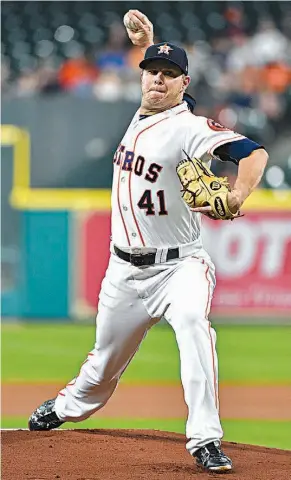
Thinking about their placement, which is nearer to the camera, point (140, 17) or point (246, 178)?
point (246, 178)

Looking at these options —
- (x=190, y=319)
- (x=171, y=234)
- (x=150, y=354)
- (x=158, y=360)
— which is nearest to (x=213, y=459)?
(x=190, y=319)

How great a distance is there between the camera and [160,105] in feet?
16.6

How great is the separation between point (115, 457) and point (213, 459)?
0.56 m

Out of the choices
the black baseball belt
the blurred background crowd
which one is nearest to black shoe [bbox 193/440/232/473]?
the black baseball belt

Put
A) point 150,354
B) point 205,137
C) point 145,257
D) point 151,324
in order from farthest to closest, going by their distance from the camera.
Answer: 1. point 150,354
2. point 151,324
3. point 145,257
4. point 205,137

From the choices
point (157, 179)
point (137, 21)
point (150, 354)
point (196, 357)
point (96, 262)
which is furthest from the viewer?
point (96, 262)

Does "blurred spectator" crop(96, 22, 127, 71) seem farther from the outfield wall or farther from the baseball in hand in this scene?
the baseball in hand

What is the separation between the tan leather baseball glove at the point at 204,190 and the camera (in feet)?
15.0

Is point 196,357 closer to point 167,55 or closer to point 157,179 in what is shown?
point 157,179

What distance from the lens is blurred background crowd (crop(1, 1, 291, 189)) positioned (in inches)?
539

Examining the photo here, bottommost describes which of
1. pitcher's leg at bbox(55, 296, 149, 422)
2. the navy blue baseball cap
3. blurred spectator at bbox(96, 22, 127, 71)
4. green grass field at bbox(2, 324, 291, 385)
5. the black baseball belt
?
green grass field at bbox(2, 324, 291, 385)

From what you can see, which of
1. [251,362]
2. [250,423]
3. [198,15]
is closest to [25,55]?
[198,15]

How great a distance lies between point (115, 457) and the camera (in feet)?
16.1

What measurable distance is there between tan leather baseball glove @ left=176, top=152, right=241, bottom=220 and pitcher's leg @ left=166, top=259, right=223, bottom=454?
1.42 feet
